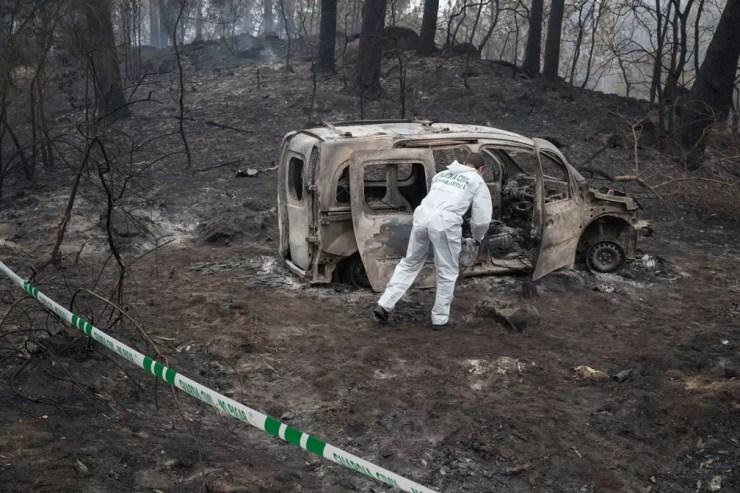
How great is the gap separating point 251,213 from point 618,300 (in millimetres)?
5766

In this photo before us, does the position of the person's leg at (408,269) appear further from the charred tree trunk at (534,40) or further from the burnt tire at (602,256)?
the charred tree trunk at (534,40)

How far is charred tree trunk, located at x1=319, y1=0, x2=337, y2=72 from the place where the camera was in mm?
19562

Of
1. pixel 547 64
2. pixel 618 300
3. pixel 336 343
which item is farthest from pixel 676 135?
pixel 336 343

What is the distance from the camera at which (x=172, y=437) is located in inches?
162

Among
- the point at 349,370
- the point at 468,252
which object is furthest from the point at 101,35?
the point at 349,370

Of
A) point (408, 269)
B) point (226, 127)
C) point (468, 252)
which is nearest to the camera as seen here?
point (408, 269)

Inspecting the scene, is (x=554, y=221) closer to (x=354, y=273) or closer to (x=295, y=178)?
(x=354, y=273)

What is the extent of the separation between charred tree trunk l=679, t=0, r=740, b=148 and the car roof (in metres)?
8.15

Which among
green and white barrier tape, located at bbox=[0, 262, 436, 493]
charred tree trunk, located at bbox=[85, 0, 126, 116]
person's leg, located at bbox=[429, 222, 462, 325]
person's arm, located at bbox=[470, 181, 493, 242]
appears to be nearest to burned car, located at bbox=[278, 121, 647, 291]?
person's leg, located at bbox=[429, 222, 462, 325]

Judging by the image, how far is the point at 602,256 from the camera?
27.5 feet

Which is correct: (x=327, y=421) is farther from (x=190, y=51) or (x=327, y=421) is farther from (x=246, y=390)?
(x=190, y=51)

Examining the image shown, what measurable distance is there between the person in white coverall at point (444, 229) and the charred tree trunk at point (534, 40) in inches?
584

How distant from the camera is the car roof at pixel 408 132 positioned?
725 cm

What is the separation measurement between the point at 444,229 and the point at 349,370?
1.68 metres
